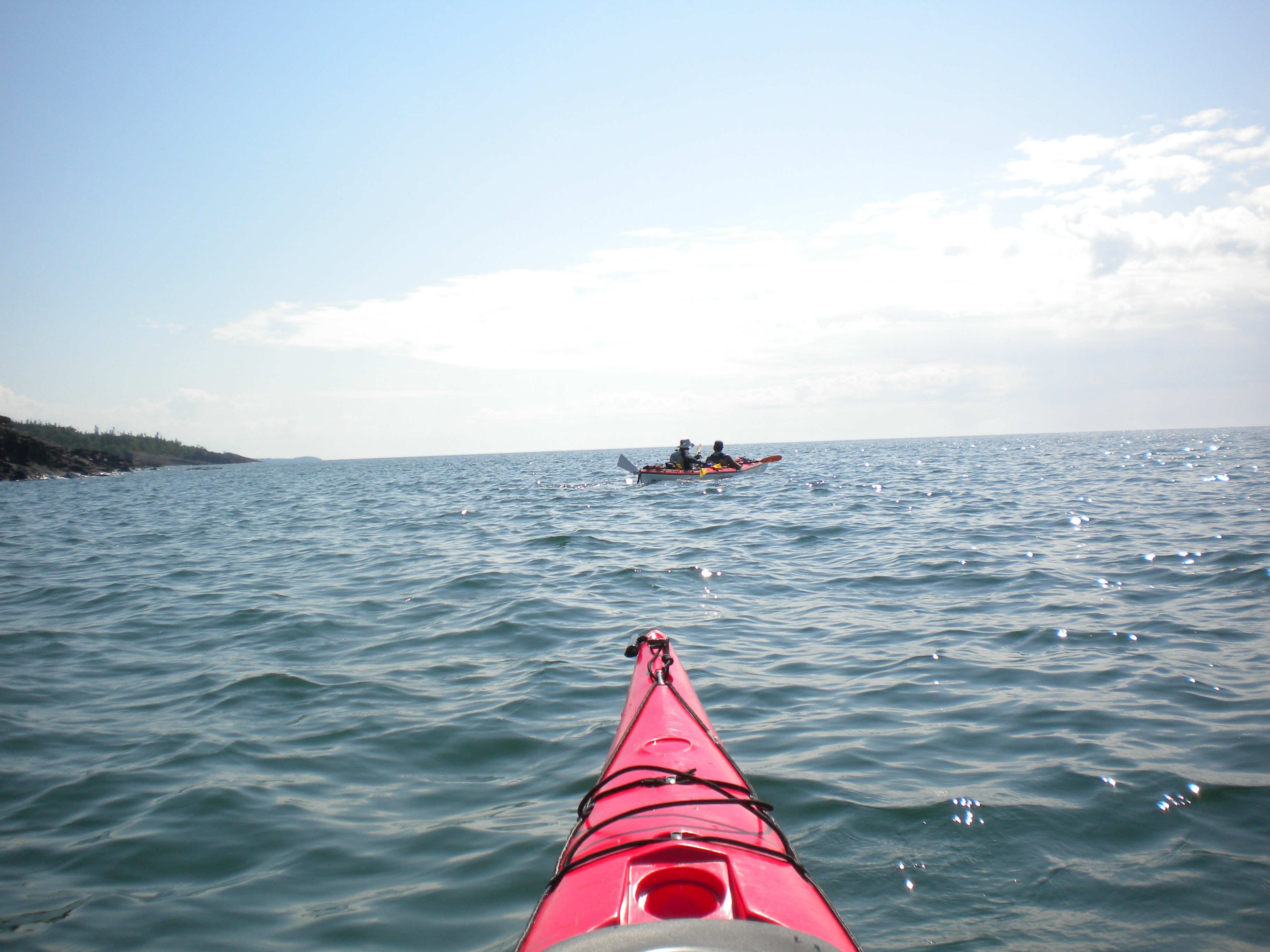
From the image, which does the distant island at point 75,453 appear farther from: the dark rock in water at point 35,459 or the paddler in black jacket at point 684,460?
the paddler in black jacket at point 684,460

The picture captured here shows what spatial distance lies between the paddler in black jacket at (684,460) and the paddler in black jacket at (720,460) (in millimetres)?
394

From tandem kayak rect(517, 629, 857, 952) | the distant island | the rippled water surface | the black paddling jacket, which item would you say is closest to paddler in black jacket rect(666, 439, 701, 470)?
the black paddling jacket

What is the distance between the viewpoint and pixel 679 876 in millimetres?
2432

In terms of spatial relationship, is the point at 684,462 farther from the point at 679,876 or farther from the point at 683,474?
the point at 679,876

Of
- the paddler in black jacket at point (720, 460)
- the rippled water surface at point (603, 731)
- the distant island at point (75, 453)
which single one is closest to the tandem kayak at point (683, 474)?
the paddler in black jacket at point (720, 460)

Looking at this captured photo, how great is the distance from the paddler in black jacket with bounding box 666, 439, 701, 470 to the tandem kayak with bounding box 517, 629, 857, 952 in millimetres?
21930

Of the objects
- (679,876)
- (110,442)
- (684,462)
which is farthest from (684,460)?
(110,442)

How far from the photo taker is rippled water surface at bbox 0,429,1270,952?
3154mm

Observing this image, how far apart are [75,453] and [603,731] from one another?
73.7 metres

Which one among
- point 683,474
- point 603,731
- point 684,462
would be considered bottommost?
point 603,731

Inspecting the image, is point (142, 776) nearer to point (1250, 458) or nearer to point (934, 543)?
point (934, 543)

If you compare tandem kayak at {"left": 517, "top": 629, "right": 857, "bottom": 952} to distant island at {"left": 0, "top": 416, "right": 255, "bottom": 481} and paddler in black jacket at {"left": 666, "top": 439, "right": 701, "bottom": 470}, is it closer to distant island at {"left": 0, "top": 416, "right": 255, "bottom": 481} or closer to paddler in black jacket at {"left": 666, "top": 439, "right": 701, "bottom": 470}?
paddler in black jacket at {"left": 666, "top": 439, "right": 701, "bottom": 470}

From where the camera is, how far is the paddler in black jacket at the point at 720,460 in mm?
25781

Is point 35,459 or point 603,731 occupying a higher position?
point 35,459
